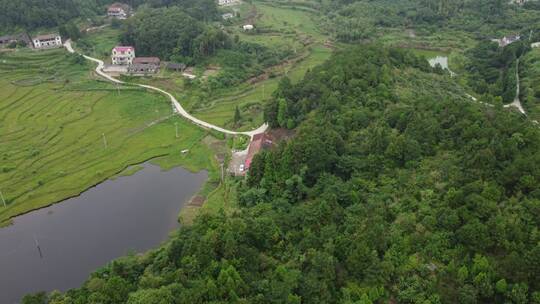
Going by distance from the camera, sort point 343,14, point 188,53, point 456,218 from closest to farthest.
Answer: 1. point 456,218
2. point 188,53
3. point 343,14

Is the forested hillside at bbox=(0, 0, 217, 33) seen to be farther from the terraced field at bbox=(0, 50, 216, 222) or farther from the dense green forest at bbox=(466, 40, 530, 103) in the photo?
the dense green forest at bbox=(466, 40, 530, 103)

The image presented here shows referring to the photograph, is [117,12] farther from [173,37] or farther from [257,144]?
[257,144]

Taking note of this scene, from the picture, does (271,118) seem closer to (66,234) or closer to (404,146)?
(404,146)

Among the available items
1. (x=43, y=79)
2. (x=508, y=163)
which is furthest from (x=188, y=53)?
(x=508, y=163)

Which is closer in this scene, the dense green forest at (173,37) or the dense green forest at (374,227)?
the dense green forest at (374,227)

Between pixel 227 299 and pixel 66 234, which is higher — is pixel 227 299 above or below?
above

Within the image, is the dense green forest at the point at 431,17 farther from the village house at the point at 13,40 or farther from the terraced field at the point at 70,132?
the village house at the point at 13,40

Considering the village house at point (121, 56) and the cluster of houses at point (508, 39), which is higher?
the cluster of houses at point (508, 39)

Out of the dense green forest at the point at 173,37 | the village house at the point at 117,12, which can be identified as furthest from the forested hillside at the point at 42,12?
the dense green forest at the point at 173,37
